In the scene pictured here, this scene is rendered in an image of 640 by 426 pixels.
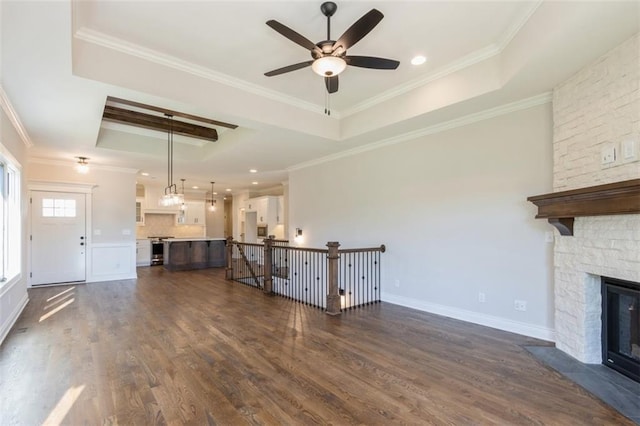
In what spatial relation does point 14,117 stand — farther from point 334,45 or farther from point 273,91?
point 334,45

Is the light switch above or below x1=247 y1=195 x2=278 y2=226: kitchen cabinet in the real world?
above

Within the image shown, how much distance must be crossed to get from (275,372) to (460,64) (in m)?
3.87

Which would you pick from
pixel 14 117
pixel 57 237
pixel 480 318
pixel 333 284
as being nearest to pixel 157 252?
pixel 57 237

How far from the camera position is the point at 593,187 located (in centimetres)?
262

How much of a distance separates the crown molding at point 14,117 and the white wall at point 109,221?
200 centimetres

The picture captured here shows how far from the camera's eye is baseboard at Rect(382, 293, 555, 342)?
3574mm

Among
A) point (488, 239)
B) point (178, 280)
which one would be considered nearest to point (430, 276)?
point (488, 239)

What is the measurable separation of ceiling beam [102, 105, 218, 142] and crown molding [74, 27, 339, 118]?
2072mm

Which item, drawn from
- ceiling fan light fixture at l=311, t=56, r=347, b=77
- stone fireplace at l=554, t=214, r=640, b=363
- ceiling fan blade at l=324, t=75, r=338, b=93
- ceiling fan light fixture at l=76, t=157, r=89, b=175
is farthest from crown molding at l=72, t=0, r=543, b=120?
ceiling fan light fixture at l=76, t=157, r=89, b=175

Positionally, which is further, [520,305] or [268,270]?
[268,270]

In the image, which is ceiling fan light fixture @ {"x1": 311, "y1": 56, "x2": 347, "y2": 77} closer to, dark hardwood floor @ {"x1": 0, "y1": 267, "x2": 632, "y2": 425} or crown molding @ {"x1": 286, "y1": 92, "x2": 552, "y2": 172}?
crown molding @ {"x1": 286, "y1": 92, "x2": 552, "y2": 172}

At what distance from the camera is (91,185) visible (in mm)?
7113

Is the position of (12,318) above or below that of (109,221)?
below

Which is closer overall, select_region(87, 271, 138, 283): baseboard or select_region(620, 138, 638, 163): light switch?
select_region(620, 138, 638, 163): light switch
